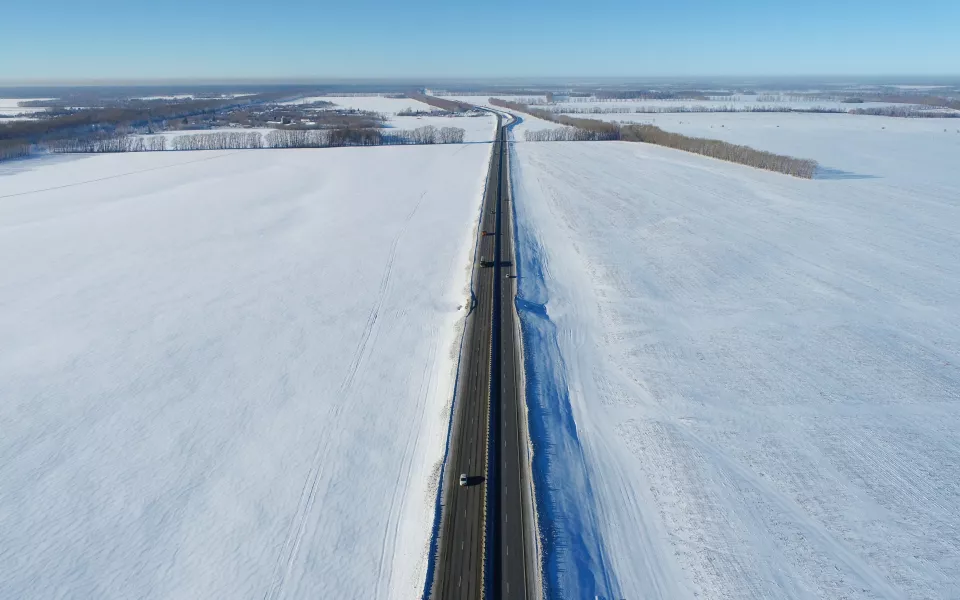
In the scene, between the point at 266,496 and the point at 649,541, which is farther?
the point at 266,496

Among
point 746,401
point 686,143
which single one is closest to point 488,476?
point 746,401

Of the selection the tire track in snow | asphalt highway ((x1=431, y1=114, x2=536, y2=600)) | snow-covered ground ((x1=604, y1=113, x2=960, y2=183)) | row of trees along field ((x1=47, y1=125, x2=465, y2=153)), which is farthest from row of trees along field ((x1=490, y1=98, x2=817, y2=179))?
the tire track in snow

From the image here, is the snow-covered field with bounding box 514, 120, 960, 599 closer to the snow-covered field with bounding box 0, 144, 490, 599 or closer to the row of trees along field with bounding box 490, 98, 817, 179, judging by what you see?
the snow-covered field with bounding box 0, 144, 490, 599

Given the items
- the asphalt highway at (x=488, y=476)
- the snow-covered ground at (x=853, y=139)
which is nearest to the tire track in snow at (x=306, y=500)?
the asphalt highway at (x=488, y=476)

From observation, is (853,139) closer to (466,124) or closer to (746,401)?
(466,124)

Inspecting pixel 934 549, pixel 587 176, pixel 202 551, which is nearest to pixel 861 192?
pixel 587 176

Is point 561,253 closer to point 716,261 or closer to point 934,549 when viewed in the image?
point 716,261

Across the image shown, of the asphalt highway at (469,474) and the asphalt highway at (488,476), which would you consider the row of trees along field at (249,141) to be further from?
the asphalt highway at (469,474)

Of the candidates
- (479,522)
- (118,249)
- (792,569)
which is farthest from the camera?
(118,249)
